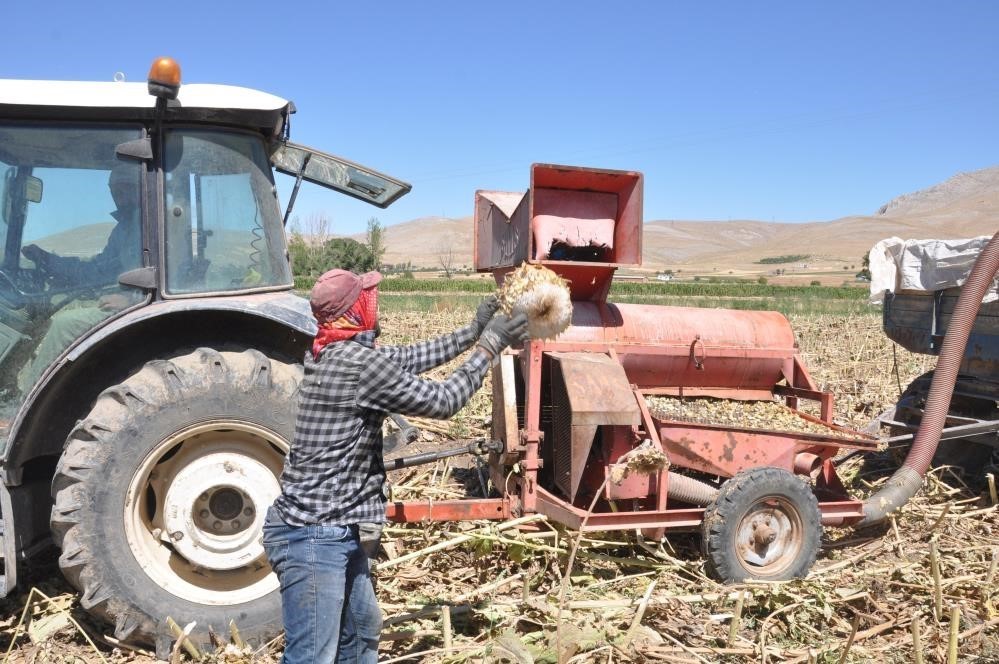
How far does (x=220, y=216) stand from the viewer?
373cm

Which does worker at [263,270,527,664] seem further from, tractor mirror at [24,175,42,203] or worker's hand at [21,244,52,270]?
tractor mirror at [24,175,42,203]

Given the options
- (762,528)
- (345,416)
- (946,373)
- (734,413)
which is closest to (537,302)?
(345,416)

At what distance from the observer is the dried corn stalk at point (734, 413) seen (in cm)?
491

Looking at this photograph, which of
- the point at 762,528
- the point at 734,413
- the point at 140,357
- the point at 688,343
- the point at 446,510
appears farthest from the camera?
the point at 734,413

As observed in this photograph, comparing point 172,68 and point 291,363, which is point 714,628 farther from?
point 172,68

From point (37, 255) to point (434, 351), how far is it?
2014mm

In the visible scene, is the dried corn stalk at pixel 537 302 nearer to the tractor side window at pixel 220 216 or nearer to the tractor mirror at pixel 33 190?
the tractor side window at pixel 220 216

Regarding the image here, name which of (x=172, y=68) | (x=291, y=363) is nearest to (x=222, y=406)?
(x=291, y=363)

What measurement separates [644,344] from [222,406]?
105 inches

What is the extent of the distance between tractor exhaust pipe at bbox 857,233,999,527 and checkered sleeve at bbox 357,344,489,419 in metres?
3.55

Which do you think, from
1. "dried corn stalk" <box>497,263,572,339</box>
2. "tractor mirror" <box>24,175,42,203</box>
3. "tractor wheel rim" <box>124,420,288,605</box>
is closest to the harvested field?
"tractor wheel rim" <box>124,420,288,605</box>

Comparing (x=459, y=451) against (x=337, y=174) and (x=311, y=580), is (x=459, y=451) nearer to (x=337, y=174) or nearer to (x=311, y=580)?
(x=337, y=174)

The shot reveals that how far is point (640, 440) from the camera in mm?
4434

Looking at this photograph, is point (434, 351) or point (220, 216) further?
point (220, 216)
